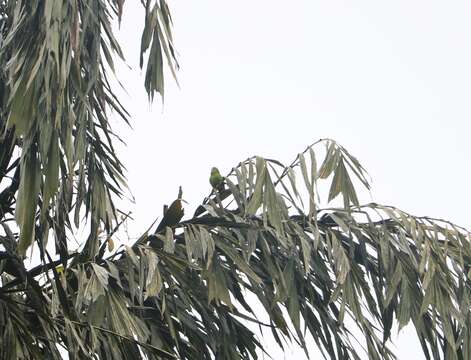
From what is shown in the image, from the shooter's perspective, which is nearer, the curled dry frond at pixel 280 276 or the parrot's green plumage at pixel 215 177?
the curled dry frond at pixel 280 276

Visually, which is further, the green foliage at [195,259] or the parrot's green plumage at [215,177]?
the parrot's green plumage at [215,177]

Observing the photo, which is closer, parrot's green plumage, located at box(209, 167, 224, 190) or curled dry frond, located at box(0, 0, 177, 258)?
curled dry frond, located at box(0, 0, 177, 258)

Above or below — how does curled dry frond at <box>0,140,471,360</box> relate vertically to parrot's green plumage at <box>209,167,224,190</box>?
below

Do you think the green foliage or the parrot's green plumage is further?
the parrot's green plumage

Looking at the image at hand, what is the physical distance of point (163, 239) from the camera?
3.31 meters

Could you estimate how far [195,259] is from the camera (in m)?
3.27

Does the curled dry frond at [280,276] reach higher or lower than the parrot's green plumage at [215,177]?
lower

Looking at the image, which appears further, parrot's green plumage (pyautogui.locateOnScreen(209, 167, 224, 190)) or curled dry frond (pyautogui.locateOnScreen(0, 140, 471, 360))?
parrot's green plumage (pyautogui.locateOnScreen(209, 167, 224, 190))

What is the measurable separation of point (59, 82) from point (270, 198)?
94 cm

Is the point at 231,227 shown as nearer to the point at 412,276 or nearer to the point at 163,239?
the point at 163,239

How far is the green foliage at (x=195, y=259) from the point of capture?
2947 mm

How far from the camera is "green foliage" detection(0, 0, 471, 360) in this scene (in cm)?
295

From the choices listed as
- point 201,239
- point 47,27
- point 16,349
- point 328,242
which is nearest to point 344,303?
point 328,242

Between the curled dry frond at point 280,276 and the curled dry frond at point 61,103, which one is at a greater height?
the curled dry frond at point 61,103
